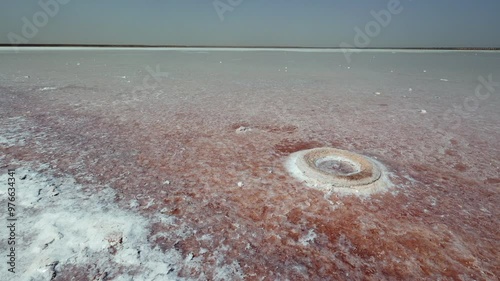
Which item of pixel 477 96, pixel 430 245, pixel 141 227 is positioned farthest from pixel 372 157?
pixel 477 96

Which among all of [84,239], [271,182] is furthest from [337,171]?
[84,239]

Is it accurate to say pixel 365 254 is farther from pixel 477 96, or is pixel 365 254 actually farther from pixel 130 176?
pixel 477 96

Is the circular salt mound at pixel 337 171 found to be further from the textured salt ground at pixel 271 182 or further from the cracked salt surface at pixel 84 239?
the cracked salt surface at pixel 84 239

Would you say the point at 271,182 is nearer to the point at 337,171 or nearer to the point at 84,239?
the point at 337,171

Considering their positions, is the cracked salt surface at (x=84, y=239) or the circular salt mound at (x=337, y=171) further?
the circular salt mound at (x=337, y=171)

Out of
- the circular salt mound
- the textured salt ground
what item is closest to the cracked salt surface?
the textured salt ground

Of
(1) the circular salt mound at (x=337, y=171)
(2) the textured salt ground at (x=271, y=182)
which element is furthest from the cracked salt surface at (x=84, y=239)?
(1) the circular salt mound at (x=337, y=171)

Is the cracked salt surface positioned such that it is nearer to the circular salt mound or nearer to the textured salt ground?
the textured salt ground
